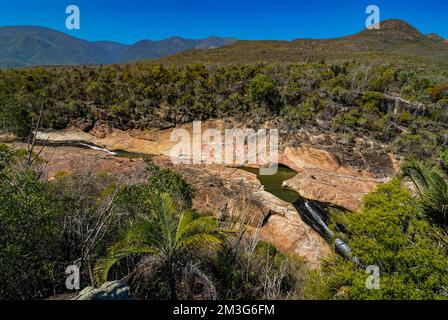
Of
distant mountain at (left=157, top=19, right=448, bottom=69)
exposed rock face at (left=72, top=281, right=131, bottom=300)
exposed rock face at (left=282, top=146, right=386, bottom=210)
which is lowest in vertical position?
exposed rock face at (left=282, top=146, right=386, bottom=210)

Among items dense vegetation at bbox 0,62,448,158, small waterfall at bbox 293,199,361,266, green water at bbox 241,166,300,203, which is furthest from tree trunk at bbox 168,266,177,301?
dense vegetation at bbox 0,62,448,158

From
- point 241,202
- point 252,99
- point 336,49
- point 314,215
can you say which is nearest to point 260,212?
point 241,202

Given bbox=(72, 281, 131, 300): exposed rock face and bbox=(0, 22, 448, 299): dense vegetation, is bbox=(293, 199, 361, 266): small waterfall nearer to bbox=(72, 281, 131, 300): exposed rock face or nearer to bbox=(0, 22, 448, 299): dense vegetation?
bbox=(0, 22, 448, 299): dense vegetation

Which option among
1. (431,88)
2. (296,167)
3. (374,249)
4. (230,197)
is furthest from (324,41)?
(374,249)

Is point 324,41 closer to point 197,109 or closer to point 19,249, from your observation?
point 197,109
